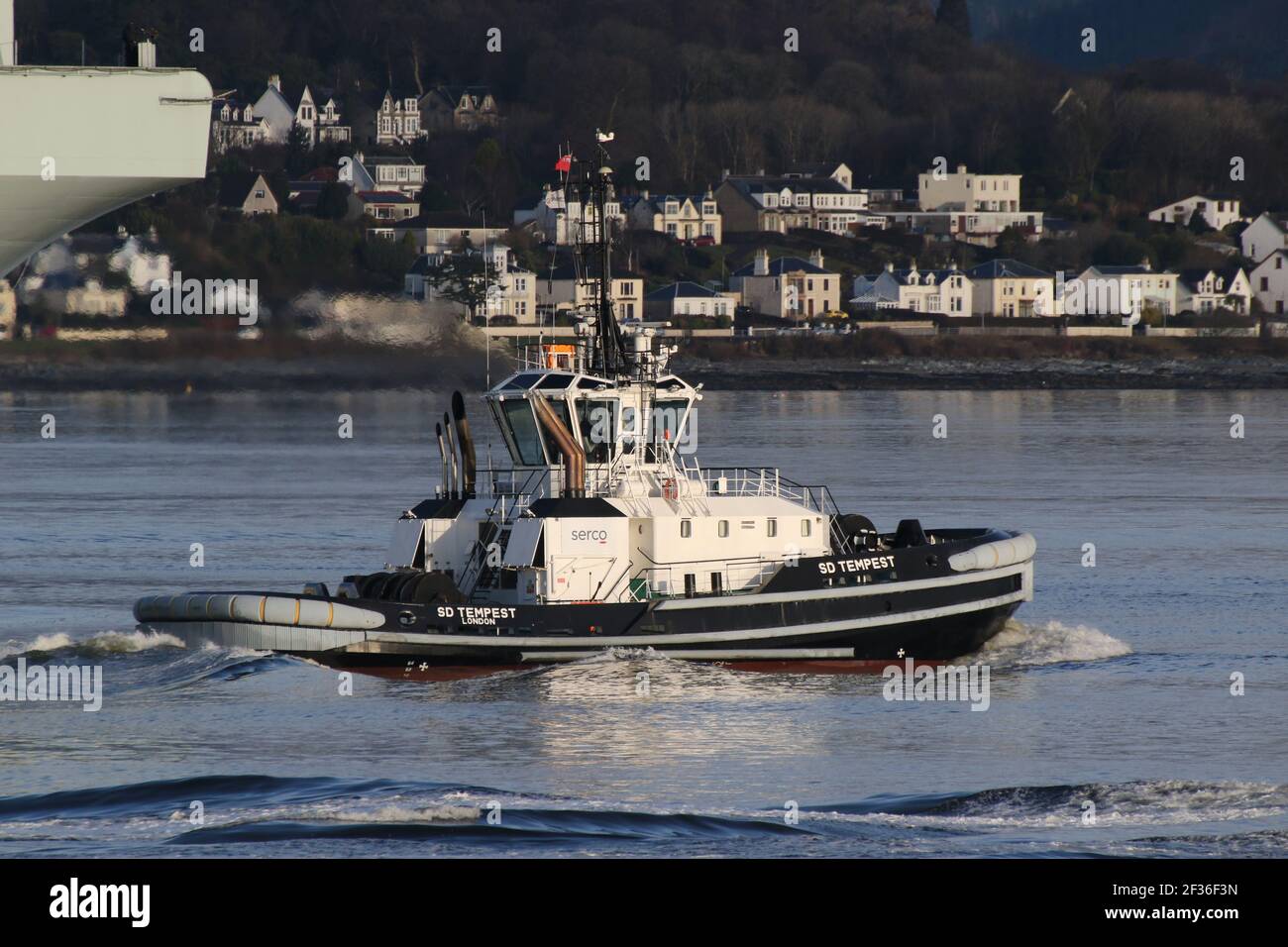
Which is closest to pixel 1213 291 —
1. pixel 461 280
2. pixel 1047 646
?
pixel 461 280

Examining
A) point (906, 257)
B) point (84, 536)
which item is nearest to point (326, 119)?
point (906, 257)

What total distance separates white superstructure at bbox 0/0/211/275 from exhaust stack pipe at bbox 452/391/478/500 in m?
13.0

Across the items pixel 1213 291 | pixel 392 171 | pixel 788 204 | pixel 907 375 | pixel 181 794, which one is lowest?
pixel 181 794

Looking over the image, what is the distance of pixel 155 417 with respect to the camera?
297 feet

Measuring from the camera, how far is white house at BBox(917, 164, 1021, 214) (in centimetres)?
18225

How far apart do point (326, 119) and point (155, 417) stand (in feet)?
366

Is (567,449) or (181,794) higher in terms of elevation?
(567,449)

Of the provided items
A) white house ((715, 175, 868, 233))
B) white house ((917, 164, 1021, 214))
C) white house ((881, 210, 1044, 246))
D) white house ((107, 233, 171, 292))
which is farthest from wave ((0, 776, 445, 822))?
white house ((917, 164, 1021, 214))

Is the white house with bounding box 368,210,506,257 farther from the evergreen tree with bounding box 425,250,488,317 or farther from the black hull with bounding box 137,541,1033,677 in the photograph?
the black hull with bounding box 137,541,1033,677

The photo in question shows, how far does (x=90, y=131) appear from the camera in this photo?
17891 millimetres

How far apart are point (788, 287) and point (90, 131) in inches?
4984

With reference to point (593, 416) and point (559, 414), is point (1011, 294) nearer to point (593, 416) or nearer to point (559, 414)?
point (593, 416)

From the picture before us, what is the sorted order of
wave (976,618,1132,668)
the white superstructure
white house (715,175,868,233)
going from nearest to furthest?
the white superstructure → wave (976,618,1132,668) → white house (715,175,868,233)

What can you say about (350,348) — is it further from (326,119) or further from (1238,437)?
(326,119)
